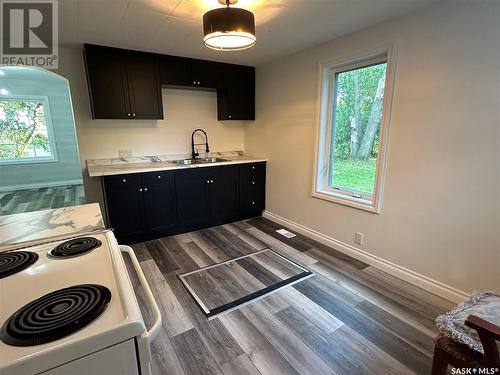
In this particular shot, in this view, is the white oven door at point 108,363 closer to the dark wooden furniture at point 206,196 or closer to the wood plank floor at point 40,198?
the dark wooden furniture at point 206,196

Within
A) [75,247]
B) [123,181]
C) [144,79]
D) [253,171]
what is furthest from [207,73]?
[75,247]

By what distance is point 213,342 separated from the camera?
170 centimetres

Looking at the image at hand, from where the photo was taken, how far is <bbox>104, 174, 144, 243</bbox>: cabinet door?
2831mm

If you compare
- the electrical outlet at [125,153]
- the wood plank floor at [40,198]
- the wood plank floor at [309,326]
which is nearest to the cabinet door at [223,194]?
the wood plank floor at [309,326]

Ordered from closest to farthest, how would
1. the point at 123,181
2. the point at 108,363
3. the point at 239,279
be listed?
the point at 108,363 < the point at 239,279 < the point at 123,181

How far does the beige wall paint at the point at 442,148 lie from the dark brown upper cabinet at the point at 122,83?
2041 millimetres

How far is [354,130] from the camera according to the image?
2752 millimetres

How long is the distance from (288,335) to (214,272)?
0.99 m

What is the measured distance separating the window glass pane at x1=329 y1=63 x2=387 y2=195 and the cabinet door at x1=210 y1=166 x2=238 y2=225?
137 centimetres

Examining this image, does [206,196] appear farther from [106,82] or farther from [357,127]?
[357,127]

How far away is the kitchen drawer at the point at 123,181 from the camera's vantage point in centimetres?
279

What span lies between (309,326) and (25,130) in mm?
7253

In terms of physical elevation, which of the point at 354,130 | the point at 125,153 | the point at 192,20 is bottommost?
the point at 125,153

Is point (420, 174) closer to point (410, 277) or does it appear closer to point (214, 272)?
point (410, 277)
